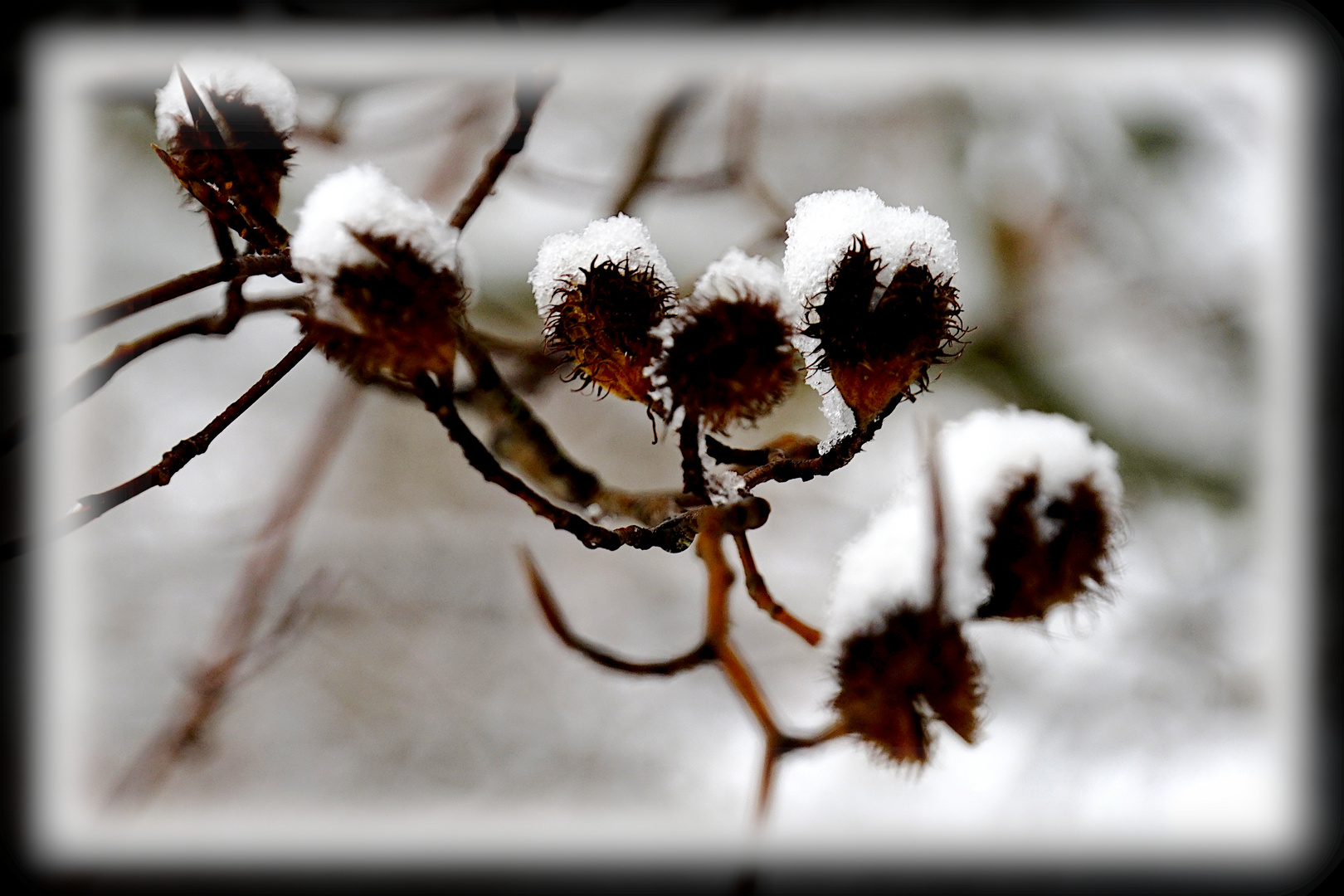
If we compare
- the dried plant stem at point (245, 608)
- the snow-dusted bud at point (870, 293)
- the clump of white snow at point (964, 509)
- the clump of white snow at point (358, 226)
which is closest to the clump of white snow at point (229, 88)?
the clump of white snow at point (358, 226)

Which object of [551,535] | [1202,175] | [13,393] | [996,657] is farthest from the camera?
[551,535]

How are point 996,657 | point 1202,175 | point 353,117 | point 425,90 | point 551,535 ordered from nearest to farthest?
point 353,117
point 425,90
point 1202,175
point 996,657
point 551,535

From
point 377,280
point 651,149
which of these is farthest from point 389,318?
point 651,149

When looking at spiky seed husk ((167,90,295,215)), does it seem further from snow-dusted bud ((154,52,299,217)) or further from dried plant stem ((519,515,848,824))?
dried plant stem ((519,515,848,824))

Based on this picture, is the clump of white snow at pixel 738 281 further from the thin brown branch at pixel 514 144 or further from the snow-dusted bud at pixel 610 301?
the thin brown branch at pixel 514 144

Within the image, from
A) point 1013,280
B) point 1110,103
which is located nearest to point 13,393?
point 1013,280

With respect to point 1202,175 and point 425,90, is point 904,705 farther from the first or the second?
point 1202,175
